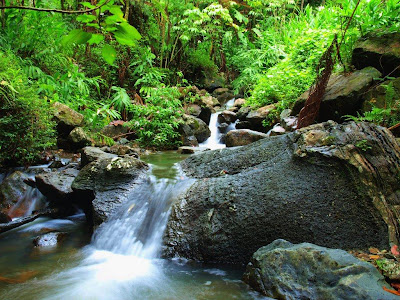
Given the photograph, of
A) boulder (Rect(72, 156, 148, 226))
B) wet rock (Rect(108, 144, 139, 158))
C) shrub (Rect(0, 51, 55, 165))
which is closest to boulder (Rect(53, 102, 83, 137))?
wet rock (Rect(108, 144, 139, 158))

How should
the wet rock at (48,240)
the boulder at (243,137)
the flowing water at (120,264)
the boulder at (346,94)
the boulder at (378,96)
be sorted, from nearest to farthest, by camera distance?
the flowing water at (120,264)
the wet rock at (48,240)
the boulder at (378,96)
the boulder at (346,94)
the boulder at (243,137)

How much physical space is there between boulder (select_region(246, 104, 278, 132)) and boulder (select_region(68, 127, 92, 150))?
4.28m

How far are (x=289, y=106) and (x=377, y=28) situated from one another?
230 centimetres

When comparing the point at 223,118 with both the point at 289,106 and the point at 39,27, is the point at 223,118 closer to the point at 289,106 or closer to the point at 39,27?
the point at 289,106

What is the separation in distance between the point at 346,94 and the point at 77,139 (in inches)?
225

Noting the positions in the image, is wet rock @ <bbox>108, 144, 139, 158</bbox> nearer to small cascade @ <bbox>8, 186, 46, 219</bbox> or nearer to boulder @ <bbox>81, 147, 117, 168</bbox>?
boulder @ <bbox>81, 147, 117, 168</bbox>

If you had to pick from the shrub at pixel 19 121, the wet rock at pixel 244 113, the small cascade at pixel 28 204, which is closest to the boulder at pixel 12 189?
the small cascade at pixel 28 204

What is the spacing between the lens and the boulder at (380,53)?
15.6 ft

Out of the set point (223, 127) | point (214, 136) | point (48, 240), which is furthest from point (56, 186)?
point (223, 127)

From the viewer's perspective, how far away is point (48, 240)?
140 inches

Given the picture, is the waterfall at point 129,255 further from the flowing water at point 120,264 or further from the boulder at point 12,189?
the boulder at point 12,189

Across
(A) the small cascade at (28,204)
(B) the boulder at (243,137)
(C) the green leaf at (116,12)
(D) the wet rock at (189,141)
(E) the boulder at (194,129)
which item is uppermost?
(E) the boulder at (194,129)

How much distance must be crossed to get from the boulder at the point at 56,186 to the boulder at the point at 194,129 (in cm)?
405

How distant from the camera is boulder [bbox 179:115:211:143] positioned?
823 centimetres
